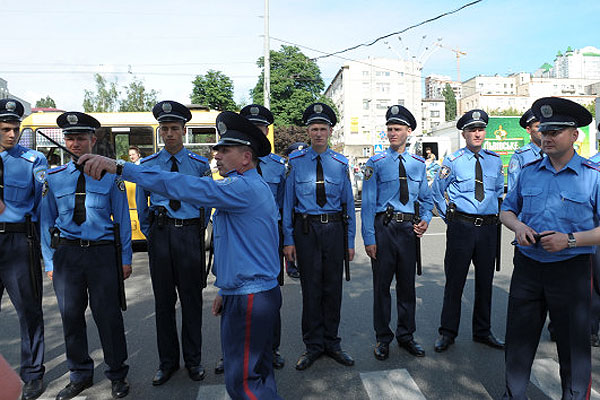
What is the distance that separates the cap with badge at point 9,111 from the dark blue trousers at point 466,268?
161 inches

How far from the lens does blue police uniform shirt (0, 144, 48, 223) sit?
3.70 meters

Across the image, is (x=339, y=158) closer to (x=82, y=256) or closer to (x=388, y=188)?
(x=388, y=188)

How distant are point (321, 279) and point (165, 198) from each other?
160 cm

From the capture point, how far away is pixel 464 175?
450cm

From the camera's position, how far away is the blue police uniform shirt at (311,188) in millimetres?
4270

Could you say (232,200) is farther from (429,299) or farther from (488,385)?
(429,299)

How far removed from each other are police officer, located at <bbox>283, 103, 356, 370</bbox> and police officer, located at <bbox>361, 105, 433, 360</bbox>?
283 mm

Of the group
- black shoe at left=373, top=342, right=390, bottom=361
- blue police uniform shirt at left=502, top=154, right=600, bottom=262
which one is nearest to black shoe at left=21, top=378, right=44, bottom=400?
black shoe at left=373, top=342, right=390, bottom=361

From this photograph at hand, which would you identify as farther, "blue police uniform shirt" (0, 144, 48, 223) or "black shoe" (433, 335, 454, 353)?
"black shoe" (433, 335, 454, 353)

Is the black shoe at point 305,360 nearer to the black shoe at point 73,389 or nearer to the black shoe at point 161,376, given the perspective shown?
the black shoe at point 161,376

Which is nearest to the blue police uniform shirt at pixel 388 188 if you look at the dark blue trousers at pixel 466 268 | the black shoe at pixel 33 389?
the dark blue trousers at pixel 466 268

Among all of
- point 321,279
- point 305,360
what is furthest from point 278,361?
point 321,279

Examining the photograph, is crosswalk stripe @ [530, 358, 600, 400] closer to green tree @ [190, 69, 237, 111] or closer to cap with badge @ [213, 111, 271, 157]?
cap with badge @ [213, 111, 271, 157]

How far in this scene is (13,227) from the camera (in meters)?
3.67
